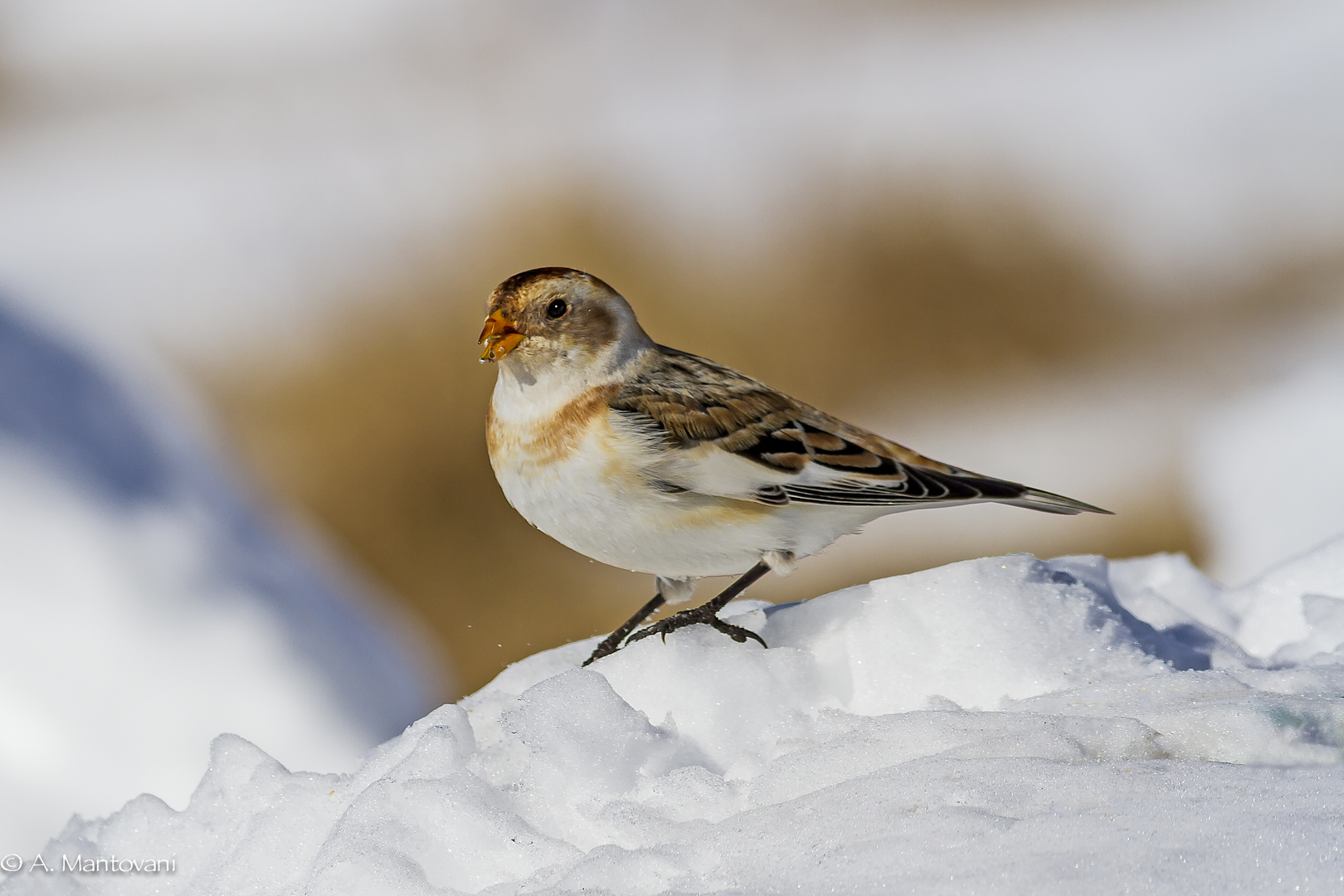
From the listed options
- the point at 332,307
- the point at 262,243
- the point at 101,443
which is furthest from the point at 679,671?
the point at 262,243

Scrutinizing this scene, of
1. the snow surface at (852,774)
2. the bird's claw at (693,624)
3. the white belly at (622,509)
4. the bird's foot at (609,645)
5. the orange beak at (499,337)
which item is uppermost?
the orange beak at (499,337)

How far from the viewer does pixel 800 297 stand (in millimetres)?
8008

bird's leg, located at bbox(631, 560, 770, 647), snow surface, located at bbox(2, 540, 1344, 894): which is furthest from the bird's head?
snow surface, located at bbox(2, 540, 1344, 894)

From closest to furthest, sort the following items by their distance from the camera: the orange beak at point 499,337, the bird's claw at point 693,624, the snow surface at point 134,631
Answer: the bird's claw at point 693,624 → the orange beak at point 499,337 → the snow surface at point 134,631

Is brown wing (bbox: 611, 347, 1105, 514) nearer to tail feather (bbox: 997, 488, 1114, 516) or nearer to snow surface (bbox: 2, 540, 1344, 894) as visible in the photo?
tail feather (bbox: 997, 488, 1114, 516)

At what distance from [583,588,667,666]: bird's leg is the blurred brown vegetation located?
4.16 metres

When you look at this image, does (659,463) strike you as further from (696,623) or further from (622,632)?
(622,632)

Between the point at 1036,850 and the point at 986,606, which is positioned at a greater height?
the point at 986,606

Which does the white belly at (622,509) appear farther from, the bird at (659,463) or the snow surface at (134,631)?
the snow surface at (134,631)

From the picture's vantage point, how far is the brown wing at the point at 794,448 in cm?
263

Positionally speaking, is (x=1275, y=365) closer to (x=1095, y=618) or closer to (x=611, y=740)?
(x=1095, y=618)

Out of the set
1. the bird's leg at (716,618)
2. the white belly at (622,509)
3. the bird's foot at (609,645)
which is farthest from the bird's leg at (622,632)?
Result: the white belly at (622,509)

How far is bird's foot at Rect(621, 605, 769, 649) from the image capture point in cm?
247

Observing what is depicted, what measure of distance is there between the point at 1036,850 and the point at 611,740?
782mm
